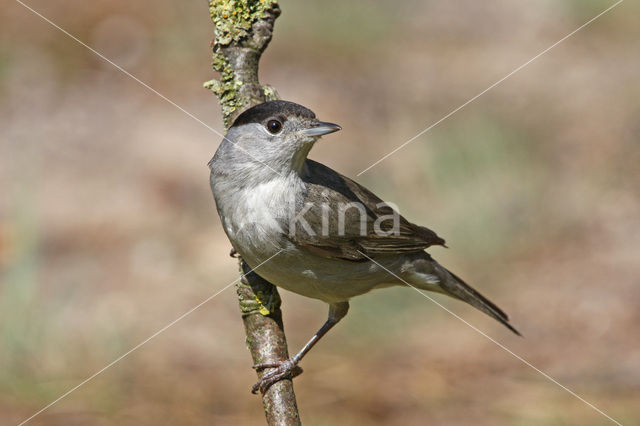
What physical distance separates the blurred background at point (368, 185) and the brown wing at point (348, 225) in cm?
194

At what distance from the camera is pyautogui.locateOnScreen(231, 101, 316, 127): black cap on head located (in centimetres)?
473

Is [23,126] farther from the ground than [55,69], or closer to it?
closer to it

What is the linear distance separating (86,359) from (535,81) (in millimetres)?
8228

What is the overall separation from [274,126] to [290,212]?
55 centimetres

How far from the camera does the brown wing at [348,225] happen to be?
4.95m

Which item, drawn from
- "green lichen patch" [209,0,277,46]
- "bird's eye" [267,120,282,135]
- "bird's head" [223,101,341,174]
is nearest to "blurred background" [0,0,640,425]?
"bird's head" [223,101,341,174]

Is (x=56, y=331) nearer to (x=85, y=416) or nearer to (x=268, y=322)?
(x=85, y=416)

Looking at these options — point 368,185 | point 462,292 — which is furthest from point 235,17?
point 368,185

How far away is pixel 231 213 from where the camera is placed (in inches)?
186

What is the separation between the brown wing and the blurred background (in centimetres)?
194

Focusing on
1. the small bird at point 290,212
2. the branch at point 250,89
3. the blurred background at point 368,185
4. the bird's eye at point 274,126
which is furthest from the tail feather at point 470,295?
the bird's eye at point 274,126

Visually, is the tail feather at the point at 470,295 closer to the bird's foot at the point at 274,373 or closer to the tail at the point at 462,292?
the tail at the point at 462,292

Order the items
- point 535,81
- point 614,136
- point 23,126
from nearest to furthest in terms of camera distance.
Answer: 1. point 614,136
2. point 23,126
3. point 535,81

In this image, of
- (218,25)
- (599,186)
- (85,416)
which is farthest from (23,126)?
(599,186)
